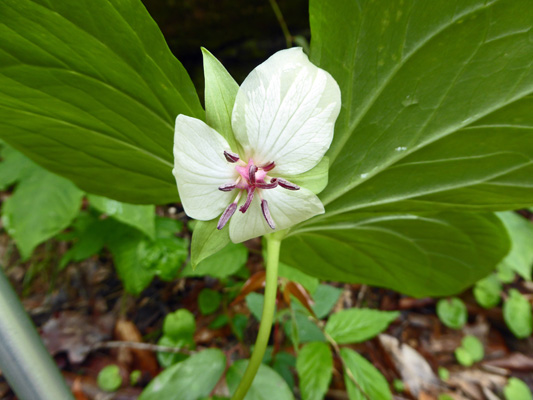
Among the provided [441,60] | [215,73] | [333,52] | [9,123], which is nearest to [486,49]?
[441,60]

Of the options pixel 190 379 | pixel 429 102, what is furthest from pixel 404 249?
pixel 190 379

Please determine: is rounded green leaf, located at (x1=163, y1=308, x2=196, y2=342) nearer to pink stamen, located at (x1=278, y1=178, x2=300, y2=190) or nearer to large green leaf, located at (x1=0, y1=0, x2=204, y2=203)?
large green leaf, located at (x1=0, y1=0, x2=204, y2=203)

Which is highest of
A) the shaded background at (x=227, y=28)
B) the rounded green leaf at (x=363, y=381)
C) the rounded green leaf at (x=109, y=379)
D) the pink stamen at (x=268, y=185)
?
the shaded background at (x=227, y=28)

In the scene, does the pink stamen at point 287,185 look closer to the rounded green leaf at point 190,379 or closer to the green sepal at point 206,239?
the green sepal at point 206,239

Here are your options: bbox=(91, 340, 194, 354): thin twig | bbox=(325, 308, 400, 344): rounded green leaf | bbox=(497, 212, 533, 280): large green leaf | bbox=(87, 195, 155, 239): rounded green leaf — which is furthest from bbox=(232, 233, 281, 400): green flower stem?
bbox=(497, 212, 533, 280): large green leaf

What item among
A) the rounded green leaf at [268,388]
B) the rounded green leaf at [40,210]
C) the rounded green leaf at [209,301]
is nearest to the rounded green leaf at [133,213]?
the rounded green leaf at [40,210]

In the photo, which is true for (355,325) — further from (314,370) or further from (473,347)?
(473,347)
